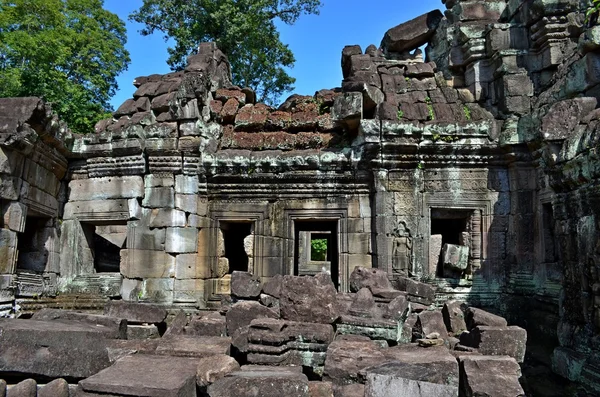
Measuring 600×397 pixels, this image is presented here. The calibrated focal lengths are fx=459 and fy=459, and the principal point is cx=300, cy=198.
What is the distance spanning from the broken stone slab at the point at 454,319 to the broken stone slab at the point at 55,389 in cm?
427

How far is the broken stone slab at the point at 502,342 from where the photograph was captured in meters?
4.45

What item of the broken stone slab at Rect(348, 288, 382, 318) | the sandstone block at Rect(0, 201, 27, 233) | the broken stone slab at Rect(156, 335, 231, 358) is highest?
the sandstone block at Rect(0, 201, 27, 233)

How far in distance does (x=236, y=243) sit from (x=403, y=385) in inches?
230

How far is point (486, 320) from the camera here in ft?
16.6

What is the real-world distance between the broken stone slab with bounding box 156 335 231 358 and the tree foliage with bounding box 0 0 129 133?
34.0 feet

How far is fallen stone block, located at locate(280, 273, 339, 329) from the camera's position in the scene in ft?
16.1

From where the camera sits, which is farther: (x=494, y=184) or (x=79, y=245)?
(x=79, y=245)

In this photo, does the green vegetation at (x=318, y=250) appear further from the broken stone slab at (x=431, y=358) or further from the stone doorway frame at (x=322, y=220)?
the broken stone slab at (x=431, y=358)

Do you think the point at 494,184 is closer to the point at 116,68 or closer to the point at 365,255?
the point at 365,255

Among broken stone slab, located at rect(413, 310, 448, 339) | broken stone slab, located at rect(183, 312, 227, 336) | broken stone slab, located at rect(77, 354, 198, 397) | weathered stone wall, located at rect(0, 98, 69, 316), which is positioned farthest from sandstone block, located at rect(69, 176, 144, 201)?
broken stone slab, located at rect(413, 310, 448, 339)

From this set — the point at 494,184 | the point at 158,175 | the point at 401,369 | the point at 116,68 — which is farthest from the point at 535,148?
the point at 116,68

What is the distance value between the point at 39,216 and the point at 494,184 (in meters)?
7.44

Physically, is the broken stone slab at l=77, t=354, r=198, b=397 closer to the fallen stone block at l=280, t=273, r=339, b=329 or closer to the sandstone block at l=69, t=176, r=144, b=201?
the fallen stone block at l=280, t=273, r=339, b=329

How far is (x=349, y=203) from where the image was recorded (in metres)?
7.61
